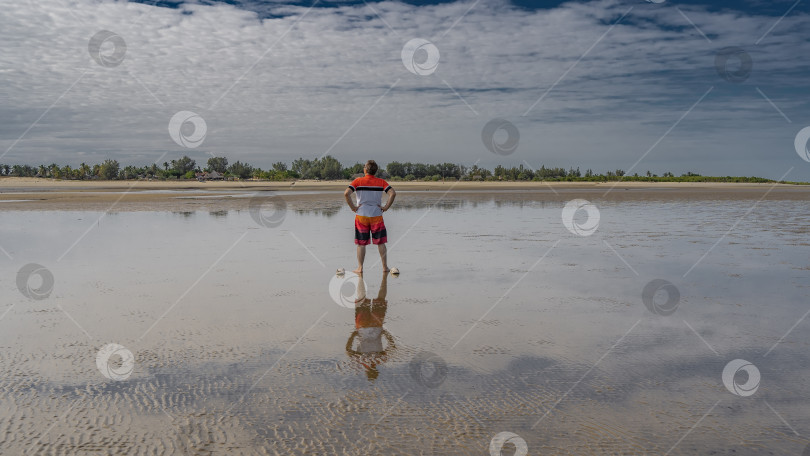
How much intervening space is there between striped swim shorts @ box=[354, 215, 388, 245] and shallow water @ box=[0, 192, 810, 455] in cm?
72

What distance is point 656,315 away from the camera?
24.4 ft

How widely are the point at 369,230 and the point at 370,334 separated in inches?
179

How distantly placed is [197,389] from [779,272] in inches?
413

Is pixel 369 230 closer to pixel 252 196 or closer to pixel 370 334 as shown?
pixel 370 334

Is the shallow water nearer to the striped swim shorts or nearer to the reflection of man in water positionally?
the reflection of man in water

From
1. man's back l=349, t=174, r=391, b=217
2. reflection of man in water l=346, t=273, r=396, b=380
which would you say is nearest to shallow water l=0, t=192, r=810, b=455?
reflection of man in water l=346, t=273, r=396, b=380

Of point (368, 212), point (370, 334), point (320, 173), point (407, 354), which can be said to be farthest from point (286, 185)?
point (407, 354)

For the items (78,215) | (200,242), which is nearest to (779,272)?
(200,242)

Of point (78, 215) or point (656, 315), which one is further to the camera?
point (78, 215)

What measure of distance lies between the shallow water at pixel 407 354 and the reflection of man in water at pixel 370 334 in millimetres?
43

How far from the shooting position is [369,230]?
10.9 metres

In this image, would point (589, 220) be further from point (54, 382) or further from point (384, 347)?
point (54, 382)

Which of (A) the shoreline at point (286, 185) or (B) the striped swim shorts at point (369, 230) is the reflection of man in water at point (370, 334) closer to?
(B) the striped swim shorts at point (369, 230)

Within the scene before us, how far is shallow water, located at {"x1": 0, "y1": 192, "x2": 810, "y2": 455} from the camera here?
13.4 ft
